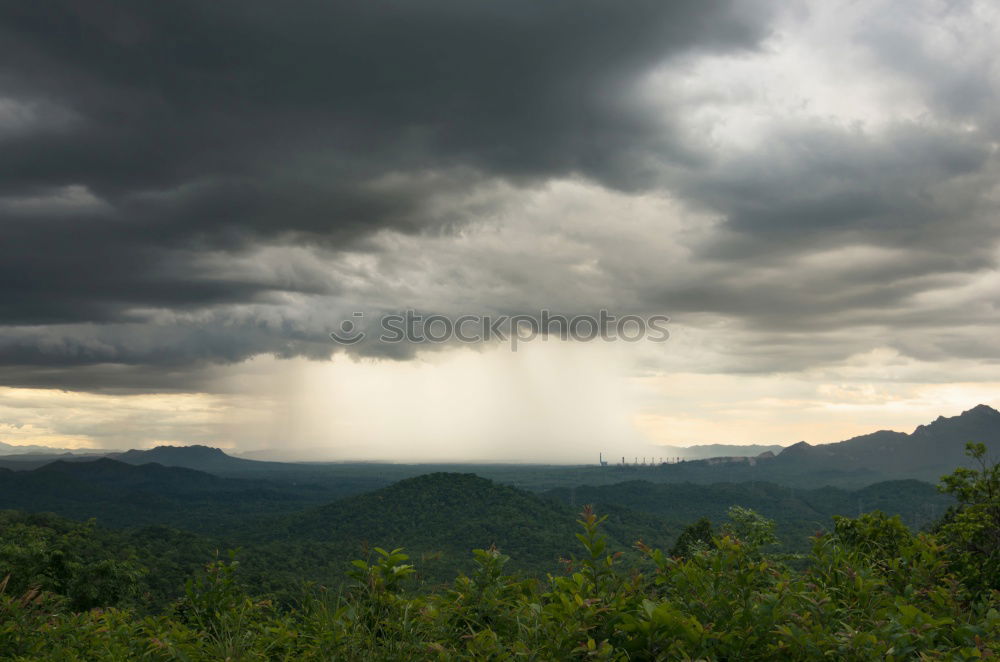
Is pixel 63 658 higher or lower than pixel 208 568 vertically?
lower

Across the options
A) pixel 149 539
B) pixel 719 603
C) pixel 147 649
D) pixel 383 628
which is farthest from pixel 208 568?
pixel 149 539

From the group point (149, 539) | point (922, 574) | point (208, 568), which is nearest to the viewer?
point (922, 574)

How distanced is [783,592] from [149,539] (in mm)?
196511

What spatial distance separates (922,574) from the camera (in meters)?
6.80

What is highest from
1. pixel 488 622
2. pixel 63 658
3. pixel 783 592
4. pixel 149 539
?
pixel 783 592

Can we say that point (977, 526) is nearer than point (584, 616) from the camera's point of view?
No

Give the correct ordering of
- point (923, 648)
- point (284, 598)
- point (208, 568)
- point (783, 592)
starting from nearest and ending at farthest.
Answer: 1. point (923, 648)
2. point (783, 592)
3. point (208, 568)
4. point (284, 598)

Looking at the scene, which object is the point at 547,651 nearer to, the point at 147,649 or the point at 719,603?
the point at 719,603

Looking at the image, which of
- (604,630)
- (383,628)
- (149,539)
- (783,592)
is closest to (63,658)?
(383,628)

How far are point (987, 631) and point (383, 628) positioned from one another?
16.1ft

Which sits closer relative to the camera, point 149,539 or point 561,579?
point 561,579

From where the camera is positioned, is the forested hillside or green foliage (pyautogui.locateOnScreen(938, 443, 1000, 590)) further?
green foliage (pyautogui.locateOnScreen(938, 443, 1000, 590))

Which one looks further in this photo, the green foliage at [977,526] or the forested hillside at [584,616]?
the green foliage at [977,526]

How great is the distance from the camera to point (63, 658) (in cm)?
620
